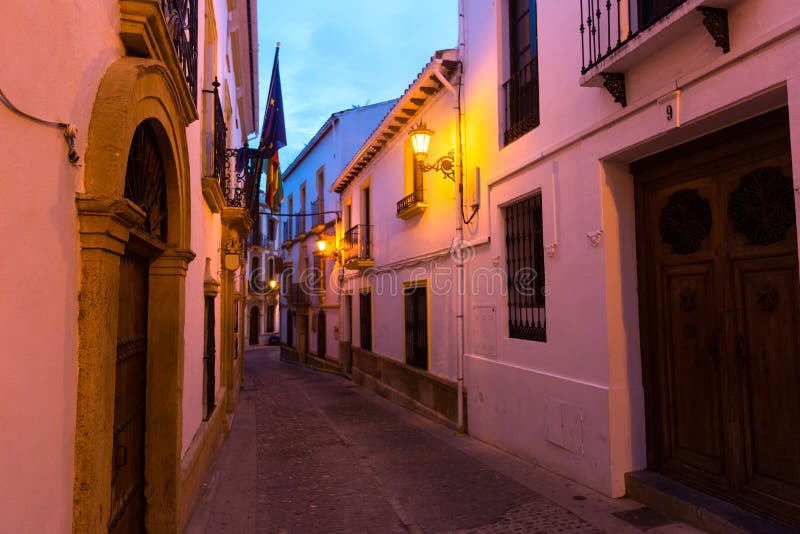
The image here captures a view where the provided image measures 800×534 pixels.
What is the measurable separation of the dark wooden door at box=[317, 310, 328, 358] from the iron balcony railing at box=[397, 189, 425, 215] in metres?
10.3

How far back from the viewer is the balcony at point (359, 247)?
15.2m

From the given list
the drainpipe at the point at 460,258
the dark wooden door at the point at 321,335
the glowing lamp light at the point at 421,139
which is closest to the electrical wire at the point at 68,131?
the drainpipe at the point at 460,258

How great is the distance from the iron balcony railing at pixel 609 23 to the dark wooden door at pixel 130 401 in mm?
4332

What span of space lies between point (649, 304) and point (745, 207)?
1.36 meters

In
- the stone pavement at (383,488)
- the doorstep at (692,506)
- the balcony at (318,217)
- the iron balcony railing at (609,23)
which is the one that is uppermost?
→ the balcony at (318,217)

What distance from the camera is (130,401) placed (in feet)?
12.1

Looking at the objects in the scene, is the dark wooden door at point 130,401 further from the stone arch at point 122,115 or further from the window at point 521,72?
the window at point 521,72

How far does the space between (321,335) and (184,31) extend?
18.2 metres

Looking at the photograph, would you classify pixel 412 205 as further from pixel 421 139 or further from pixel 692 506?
pixel 692 506

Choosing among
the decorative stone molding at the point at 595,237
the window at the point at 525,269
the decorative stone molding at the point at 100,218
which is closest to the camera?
the decorative stone molding at the point at 100,218

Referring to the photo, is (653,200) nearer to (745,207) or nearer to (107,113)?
(745,207)

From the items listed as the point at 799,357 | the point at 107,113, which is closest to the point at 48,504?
the point at 107,113

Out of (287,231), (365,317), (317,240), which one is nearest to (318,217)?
(317,240)

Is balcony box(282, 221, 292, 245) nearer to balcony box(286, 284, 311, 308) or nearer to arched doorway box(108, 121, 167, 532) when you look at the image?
balcony box(286, 284, 311, 308)
